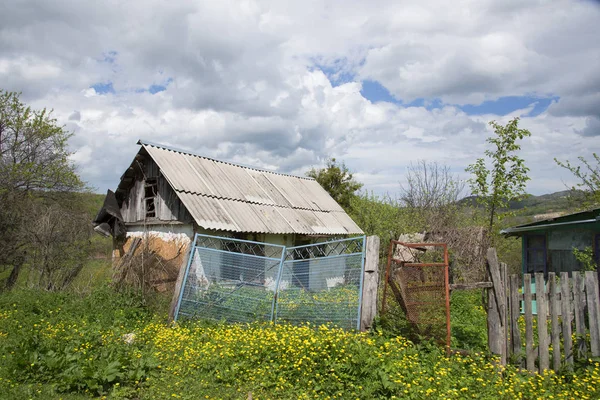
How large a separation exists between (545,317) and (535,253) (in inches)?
386

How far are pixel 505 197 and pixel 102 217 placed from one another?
13803 millimetres

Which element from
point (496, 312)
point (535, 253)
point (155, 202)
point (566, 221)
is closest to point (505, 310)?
point (496, 312)

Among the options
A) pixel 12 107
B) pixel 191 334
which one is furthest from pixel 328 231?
pixel 12 107

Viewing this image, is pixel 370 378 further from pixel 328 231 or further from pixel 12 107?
pixel 12 107

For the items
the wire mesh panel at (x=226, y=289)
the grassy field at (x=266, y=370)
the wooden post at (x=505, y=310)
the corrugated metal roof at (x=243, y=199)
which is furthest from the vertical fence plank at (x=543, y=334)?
the corrugated metal roof at (x=243, y=199)

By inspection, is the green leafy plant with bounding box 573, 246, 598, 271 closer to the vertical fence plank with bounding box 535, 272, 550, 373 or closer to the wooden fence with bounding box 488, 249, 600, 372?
the wooden fence with bounding box 488, 249, 600, 372

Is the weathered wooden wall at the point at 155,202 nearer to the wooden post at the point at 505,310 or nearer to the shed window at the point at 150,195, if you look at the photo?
the shed window at the point at 150,195

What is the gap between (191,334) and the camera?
782 cm

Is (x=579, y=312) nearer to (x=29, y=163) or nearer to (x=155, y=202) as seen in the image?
(x=155, y=202)

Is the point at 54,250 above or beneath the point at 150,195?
beneath

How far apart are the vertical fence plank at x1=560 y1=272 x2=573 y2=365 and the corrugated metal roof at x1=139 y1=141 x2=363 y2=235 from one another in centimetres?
844

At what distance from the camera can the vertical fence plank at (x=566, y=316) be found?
5793mm

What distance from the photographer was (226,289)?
8.95 metres

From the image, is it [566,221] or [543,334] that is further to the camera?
[566,221]
